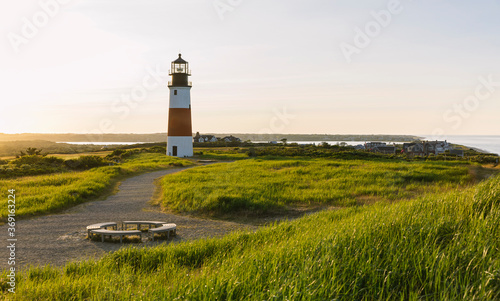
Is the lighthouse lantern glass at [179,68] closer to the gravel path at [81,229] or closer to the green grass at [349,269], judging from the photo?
the gravel path at [81,229]

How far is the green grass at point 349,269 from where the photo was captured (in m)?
4.14

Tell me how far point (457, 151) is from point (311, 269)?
86.5 meters

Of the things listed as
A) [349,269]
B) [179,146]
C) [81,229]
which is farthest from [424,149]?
[349,269]

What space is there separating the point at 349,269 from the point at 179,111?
43580mm

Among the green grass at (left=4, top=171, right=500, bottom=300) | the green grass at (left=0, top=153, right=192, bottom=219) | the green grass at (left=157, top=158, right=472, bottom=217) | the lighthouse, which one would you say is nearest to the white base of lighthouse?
the lighthouse

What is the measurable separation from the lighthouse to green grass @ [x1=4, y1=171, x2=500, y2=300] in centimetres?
4045

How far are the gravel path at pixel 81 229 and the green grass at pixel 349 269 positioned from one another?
98.7 inches

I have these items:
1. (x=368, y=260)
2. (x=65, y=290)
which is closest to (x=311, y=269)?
(x=368, y=260)

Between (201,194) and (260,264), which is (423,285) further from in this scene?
(201,194)

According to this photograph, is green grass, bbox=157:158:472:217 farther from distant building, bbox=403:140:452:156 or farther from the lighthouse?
distant building, bbox=403:140:452:156

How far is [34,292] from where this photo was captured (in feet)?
18.0

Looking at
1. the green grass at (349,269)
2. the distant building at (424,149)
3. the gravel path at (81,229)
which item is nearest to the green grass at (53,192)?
the gravel path at (81,229)

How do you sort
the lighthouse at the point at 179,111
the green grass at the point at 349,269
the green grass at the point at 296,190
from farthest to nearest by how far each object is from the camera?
the lighthouse at the point at 179,111
the green grass at the point at 296,190
the green grass at the point at 349,269

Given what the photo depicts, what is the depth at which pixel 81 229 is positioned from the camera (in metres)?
11.9
